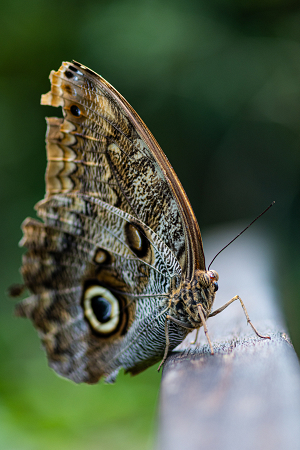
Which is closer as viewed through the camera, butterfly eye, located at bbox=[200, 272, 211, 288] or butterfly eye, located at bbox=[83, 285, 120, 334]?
butterfly eye, located at bbox=[200, 272, 211, 288]

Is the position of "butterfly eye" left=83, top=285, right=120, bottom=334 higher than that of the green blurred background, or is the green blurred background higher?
the green blurred background

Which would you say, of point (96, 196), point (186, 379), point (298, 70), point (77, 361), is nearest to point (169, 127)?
point (298, 70)

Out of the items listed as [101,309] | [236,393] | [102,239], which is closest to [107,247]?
[102,239]

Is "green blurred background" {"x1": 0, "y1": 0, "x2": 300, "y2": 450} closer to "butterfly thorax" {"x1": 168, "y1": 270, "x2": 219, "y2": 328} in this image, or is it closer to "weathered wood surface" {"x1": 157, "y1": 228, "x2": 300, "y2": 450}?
"butterfly thorax" {"x1": 168, "y1": 270, "x2": 219, "y2": 328}

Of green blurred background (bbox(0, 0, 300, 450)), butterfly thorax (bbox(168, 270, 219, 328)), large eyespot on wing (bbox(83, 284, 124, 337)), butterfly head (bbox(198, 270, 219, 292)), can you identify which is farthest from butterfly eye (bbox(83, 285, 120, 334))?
green blurred background (bbox(0, 0, 300, 450))

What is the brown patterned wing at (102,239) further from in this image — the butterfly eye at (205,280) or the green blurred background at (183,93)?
the green blurred background at (183,93)

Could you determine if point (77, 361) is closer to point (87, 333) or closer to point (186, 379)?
point (87, 333)
